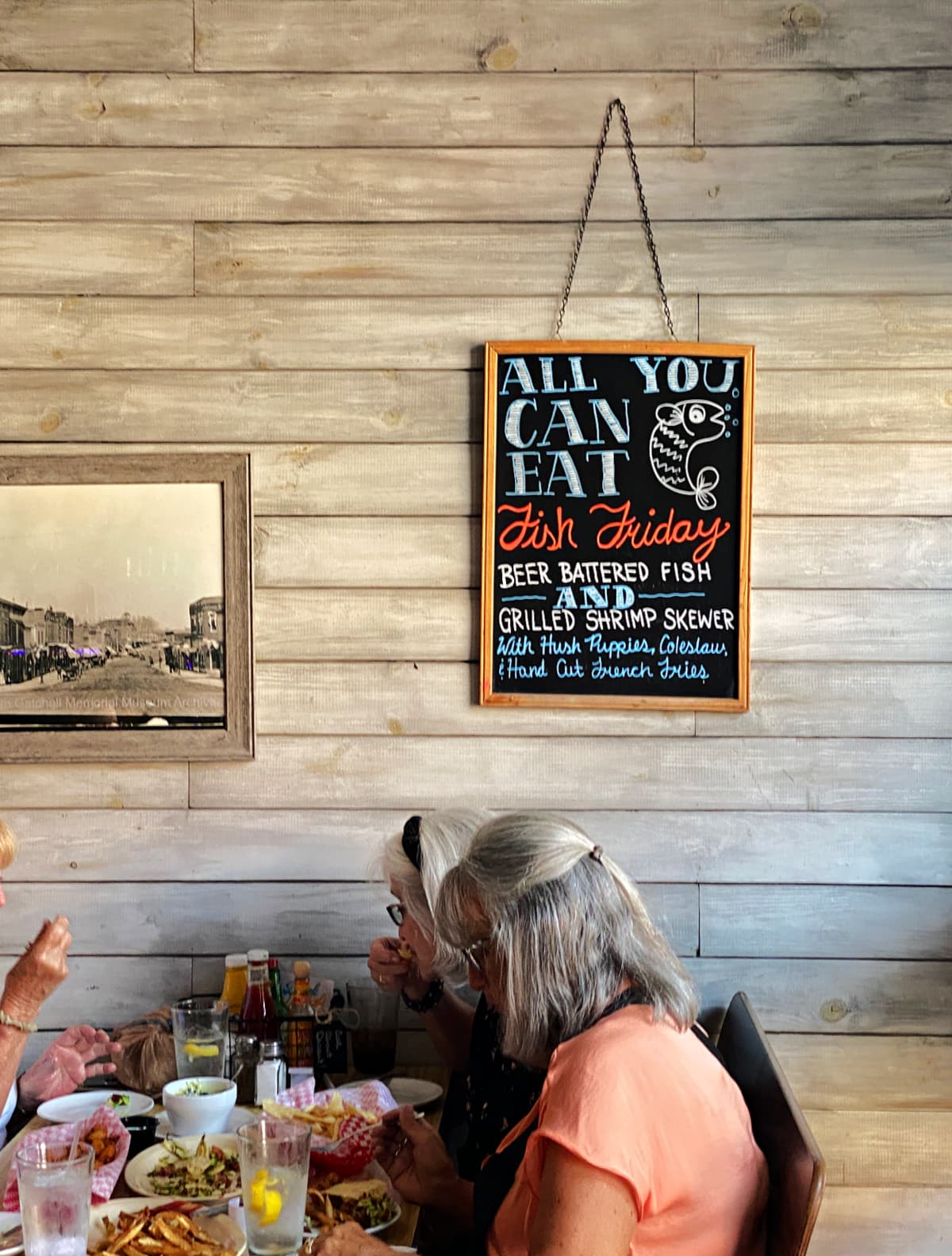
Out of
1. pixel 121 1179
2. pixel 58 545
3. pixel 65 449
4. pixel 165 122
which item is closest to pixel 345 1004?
pixel 121 1179

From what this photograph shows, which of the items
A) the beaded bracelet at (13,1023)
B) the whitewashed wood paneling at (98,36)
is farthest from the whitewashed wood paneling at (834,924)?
the whitewashed wood paneling at (98,36)

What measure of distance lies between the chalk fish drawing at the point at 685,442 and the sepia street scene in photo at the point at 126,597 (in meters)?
0.83

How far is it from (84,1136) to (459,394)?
1388 mm

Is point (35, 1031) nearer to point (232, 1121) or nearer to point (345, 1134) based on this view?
point (232, 1121)

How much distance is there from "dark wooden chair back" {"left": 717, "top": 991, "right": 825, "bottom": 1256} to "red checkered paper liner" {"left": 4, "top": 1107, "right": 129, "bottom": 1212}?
81 cm

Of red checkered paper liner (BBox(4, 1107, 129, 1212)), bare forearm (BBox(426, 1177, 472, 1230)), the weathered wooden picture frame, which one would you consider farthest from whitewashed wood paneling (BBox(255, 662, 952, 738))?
bare forearm (BBox(426, 1177, 472, 1230))

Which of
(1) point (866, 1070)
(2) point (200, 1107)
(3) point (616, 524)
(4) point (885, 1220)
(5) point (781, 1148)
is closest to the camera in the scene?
(5) point (781, 1148)

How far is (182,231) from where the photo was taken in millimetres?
2328

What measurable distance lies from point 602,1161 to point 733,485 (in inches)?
53.2

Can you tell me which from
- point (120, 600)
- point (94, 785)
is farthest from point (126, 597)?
point (94, 785)

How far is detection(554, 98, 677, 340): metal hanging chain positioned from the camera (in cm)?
230

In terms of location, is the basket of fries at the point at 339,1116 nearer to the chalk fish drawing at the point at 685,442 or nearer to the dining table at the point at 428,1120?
the dining table at the point at 428,1120

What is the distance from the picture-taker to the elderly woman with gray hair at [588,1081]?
1268 mm

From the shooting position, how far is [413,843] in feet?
6.54
